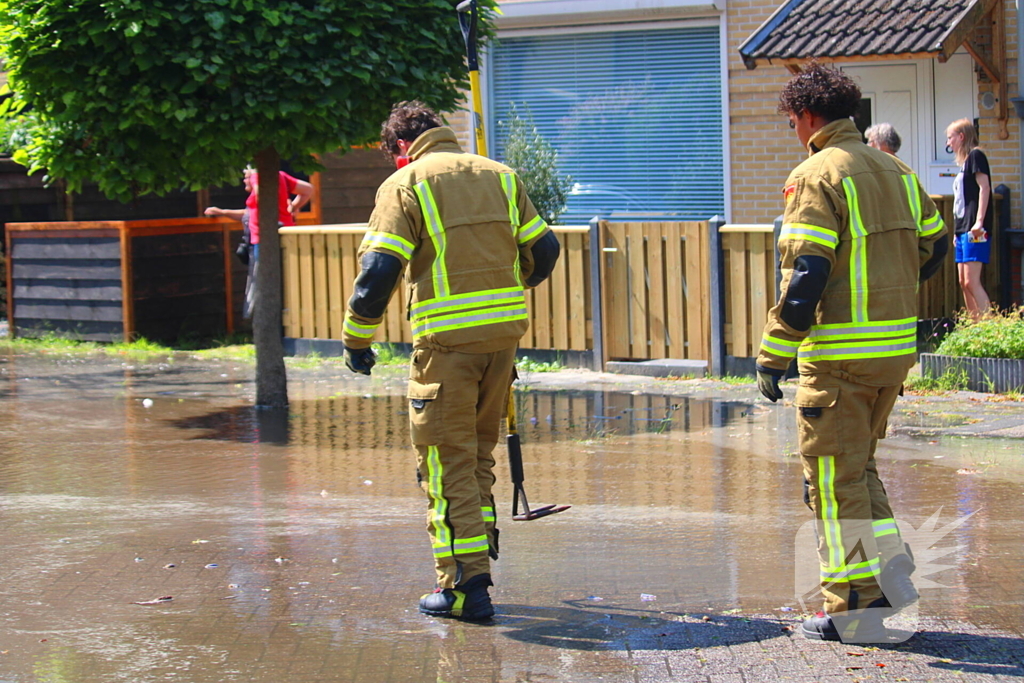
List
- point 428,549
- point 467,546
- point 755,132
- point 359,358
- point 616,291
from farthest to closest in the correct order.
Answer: point 755,132 < point 616,291 < point 428,549 < point 359,358 < point 467,546

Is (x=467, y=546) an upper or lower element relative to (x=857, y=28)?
lower

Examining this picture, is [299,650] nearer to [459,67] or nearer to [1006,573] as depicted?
[1006,573]

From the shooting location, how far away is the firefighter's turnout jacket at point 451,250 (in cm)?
461

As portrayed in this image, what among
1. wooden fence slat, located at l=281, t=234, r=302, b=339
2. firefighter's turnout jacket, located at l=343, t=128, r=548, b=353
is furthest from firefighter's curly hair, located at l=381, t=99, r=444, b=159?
wooden fence slat, located at l=281, t=234, r=302, b=339

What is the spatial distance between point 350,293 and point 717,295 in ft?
11.2

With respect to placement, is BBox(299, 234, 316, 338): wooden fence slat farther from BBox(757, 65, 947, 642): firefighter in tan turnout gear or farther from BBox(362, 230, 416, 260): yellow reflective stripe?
BBox(757, 65, 947, 642): firefighter in tan turnout gear

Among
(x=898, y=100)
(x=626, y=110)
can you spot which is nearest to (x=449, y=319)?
(x=898, y=100)

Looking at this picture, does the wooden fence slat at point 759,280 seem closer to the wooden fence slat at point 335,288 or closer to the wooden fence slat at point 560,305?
the wooden fence slat at point 560,305

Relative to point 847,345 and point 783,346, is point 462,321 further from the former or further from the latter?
point 847,345

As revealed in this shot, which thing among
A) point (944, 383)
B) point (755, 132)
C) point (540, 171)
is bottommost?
point (944, 383)

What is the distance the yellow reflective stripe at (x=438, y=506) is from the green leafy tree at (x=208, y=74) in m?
3.73

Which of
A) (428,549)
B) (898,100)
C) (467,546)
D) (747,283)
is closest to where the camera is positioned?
(467,546)

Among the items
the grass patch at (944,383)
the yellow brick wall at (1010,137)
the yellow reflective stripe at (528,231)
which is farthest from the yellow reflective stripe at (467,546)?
the yellow brick wall at (1010,137)

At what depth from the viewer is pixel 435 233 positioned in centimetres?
465
